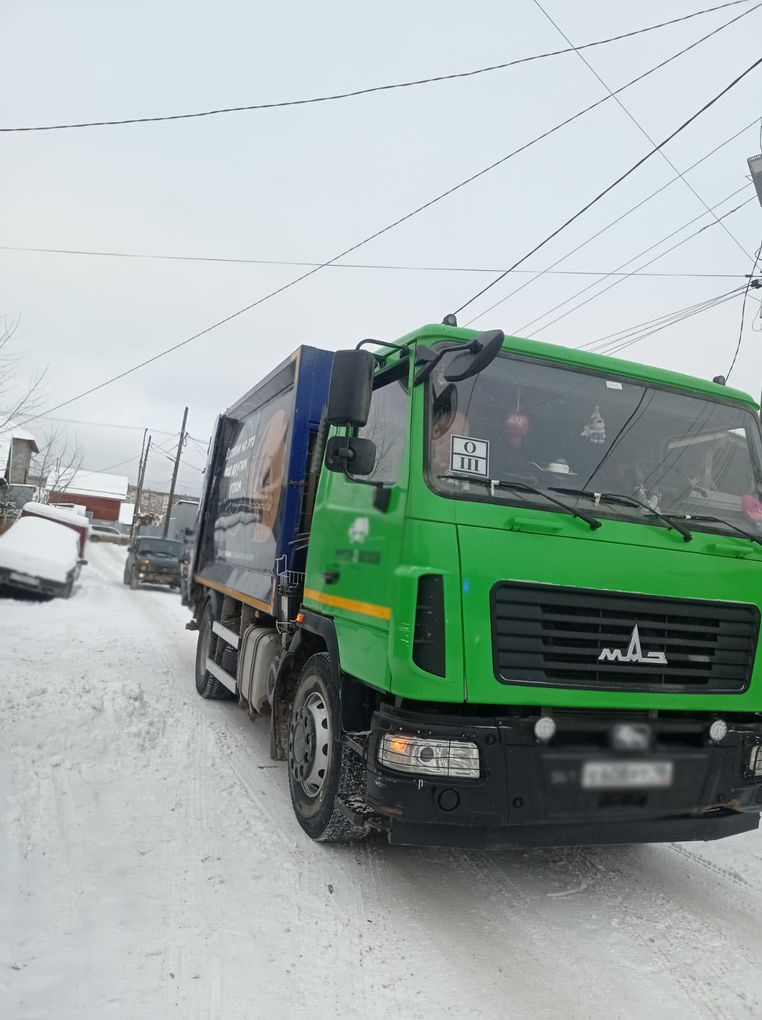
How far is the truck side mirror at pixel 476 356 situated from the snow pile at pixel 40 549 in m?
13.2

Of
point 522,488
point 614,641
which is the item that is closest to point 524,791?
point 614,641

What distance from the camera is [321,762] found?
4074mm

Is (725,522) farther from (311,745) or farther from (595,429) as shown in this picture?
(311,745)

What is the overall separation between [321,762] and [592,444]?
223 cm

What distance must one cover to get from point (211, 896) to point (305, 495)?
105 inches

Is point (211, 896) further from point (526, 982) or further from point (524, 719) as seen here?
point (524, 719)

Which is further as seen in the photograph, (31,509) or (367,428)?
(31,509)

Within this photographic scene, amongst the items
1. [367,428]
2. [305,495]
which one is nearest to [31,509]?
[305,495]

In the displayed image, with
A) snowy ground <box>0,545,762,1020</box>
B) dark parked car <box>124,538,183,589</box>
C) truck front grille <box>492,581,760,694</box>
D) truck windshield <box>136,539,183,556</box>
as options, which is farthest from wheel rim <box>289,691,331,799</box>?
truck windshield <box>136,539,183,556</box>

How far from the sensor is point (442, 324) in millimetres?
3748

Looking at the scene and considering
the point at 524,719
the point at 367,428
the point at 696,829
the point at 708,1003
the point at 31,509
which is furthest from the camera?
the point at 31,509

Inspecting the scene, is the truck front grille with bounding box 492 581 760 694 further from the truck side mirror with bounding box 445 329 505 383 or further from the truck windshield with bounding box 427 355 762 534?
the truck side mirror with bounding box 445 329 505 383

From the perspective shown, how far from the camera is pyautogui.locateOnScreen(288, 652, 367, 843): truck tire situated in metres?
3.77

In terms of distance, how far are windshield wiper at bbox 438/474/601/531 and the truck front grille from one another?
35cm
